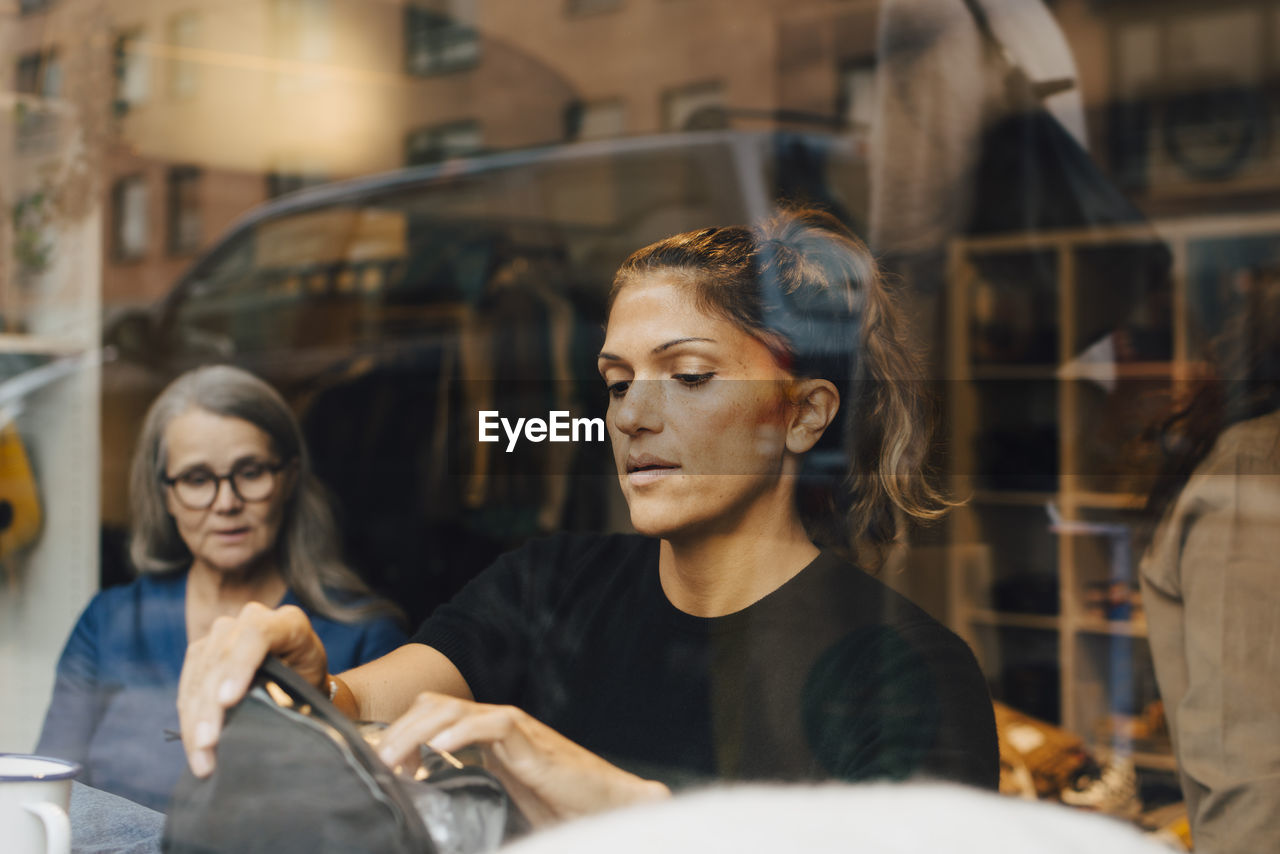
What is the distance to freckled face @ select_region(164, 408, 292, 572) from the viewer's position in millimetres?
1723

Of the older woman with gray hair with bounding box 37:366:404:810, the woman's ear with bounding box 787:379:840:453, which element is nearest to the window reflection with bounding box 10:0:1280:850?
the older woman with gray hair with bounding box 37:366:404:810

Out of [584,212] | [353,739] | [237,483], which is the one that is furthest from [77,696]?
[584,212]

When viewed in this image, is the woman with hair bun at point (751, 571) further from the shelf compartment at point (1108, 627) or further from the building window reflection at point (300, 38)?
the shelf compartment at point (1108, 627)

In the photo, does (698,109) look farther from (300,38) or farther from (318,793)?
→ (318,793)

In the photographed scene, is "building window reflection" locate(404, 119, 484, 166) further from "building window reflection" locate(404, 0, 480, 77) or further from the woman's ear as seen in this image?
the woman's ear

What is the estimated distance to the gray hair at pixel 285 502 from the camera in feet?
5.68

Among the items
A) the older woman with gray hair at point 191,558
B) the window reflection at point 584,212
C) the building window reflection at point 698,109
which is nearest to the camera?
the older woman with gray hair at point 191,558

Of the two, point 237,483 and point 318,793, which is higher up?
point 237,483

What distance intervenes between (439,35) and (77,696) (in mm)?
1716

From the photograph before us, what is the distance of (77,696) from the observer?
74.0 inches

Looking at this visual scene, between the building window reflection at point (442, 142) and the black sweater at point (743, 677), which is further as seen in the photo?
the building window reflection at point (442, 142)

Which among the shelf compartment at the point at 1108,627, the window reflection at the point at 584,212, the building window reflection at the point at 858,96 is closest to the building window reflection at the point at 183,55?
A: the window reflection at the point at 584,212

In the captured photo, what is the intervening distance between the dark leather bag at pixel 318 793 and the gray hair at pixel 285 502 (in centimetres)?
69

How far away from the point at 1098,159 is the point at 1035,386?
0.62 metres
